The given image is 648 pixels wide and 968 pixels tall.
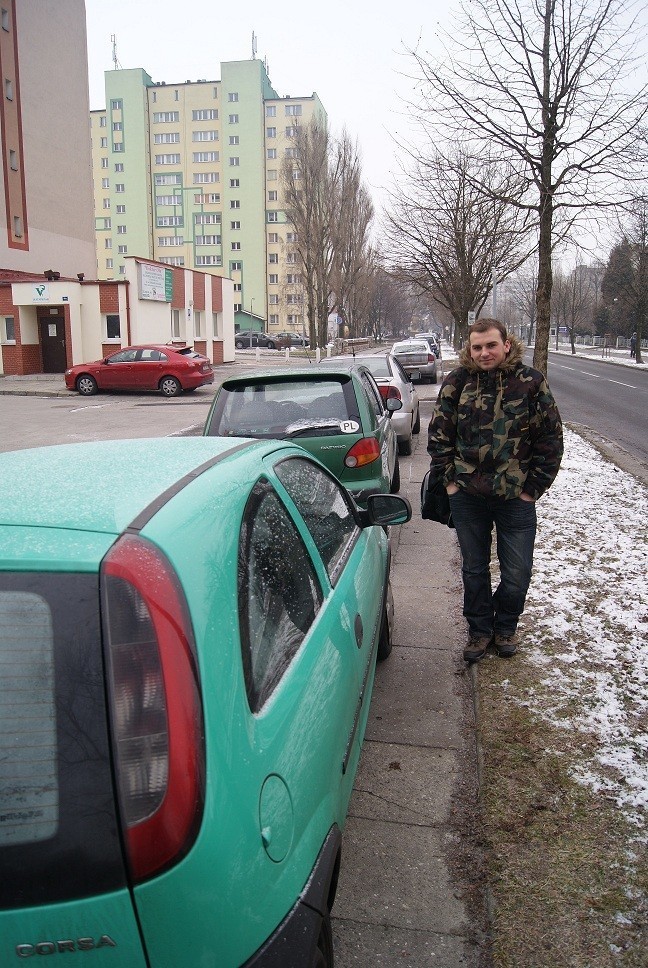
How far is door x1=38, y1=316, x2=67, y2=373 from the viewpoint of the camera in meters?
32.1

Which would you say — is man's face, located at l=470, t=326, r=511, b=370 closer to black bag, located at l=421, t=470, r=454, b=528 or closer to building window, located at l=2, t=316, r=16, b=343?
black bag, located at l=421, t=470, r=454, b=528

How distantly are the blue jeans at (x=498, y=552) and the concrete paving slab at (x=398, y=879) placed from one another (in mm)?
1610

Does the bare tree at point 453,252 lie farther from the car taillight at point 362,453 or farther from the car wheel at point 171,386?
the car taillight at point 362,453

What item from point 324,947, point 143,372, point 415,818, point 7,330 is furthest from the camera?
point 7,330

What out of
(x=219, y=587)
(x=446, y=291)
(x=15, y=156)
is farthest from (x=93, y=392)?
(x=219, y=587)

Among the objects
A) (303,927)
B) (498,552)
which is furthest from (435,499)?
(303,927)

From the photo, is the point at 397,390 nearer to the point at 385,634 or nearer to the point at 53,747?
the point at 385,634

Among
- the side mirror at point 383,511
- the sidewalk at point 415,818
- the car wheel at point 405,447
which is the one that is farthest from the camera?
the car wheel at point 405,447

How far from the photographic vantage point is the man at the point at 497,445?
3.94m

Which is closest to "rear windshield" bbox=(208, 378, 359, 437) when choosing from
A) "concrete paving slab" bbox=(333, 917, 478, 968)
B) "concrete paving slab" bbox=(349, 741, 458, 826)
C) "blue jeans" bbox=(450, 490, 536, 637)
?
"blue jeans" bbox=(450, 490, 536, 637)

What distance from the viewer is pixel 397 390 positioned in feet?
39.0

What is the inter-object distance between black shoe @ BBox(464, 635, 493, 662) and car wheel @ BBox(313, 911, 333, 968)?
2.58 meters

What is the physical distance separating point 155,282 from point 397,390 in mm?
23130

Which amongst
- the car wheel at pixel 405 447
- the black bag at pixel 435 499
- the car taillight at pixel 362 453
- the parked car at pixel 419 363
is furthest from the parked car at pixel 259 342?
the black bag at pixel 435 499
